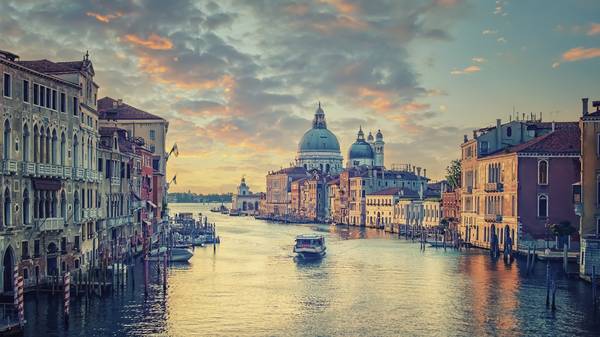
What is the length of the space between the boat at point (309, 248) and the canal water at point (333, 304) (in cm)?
469

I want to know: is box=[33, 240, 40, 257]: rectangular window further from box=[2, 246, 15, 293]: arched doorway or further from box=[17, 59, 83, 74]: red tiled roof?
box=[17, 59, 83, 74]: red tiled roof

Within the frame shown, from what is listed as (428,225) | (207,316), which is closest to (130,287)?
(207,316)

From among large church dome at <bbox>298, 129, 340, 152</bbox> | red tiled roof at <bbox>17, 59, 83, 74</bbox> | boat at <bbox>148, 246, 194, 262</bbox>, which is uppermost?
large church dome at <bbox>298, 129, 340, 152</bbox>

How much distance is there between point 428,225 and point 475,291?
51.8m

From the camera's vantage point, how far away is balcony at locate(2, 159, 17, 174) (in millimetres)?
29734

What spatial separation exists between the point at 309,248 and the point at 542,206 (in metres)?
15.1

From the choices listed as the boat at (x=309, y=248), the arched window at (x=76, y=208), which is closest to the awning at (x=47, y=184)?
the arched window at (x=76, y=208)

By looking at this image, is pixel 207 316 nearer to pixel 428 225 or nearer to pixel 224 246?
pixel 224 246

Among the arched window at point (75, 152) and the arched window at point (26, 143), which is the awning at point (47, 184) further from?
the arched window at point (75, 152)

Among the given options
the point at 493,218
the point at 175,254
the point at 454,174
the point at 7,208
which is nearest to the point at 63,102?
the point at 7,208

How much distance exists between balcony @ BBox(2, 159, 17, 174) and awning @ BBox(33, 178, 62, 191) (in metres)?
1.98

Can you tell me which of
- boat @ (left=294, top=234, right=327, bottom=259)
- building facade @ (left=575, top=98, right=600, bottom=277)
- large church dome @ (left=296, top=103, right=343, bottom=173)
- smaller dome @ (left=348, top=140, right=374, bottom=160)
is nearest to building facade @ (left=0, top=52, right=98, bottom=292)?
boat @ (left=294, top=234, right=327, bottom=259)

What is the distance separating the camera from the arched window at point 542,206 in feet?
176

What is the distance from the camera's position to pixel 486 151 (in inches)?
2480
